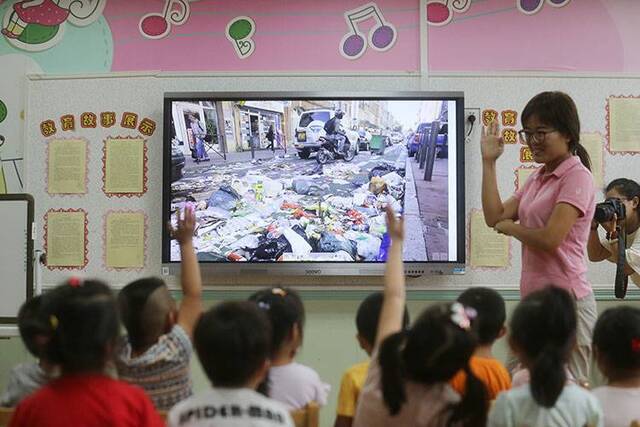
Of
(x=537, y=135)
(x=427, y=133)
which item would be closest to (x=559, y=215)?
(x=537, y=135)

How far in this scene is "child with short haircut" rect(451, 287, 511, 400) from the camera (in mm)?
1883

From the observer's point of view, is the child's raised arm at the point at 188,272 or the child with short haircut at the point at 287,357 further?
the child's raised arm at the point at 188,272

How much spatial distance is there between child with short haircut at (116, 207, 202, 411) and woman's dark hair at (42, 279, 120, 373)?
0.93 feet

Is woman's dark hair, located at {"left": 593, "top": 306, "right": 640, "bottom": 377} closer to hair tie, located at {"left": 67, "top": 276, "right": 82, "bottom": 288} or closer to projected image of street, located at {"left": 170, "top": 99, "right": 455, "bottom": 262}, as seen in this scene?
hair tie, located at {"left": 67, "top": 276, "right": 82, "bottom": 288}

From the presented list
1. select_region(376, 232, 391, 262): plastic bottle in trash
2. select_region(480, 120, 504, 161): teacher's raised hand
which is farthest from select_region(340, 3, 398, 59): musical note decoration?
select_region(480, 120, 504, 161): teacher's raised hand

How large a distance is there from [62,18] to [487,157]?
2.65 meters

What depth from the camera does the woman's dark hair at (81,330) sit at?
1.54m

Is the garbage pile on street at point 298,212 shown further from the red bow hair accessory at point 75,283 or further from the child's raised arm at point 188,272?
the red bow hair accessory at point 75,283

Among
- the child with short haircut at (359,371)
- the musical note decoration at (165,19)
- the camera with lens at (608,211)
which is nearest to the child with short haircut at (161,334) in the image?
the child with short haircut at (359,371)

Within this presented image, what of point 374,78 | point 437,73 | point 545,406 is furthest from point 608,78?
point 545,406

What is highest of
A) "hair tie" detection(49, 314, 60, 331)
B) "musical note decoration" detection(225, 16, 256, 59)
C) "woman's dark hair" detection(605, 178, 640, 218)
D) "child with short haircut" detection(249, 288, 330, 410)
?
"musical note decoration" detection(225, 16, 256, 59)

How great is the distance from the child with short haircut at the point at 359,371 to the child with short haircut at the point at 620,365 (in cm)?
52

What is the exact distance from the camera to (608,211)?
9.05 feet

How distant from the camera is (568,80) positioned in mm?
3771
